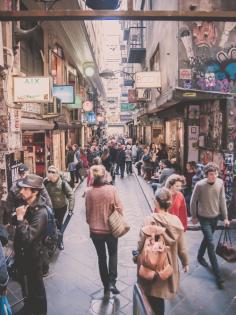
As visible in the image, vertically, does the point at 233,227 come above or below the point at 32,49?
below

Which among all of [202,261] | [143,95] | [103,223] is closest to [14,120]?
[103,223]

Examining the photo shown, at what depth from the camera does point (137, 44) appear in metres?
24.2

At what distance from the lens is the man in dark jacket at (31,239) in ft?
13.3

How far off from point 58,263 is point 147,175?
35.5 ft

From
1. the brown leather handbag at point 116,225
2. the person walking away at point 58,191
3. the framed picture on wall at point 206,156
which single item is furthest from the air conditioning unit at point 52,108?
the brown leather handbag at point 116,225

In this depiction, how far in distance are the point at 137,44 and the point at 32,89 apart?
17.7 m

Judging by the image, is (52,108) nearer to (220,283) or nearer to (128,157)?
(128,157)

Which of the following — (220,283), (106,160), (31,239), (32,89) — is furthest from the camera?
(106,160)

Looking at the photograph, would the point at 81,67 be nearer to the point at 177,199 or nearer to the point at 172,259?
the point at 177,199

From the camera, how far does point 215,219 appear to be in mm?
6031

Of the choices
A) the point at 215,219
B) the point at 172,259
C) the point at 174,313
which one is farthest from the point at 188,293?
the point at 172,259

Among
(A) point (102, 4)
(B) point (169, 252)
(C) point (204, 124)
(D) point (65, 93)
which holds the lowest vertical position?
(B) point (169, 252)

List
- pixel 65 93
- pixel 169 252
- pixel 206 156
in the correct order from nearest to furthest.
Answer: pixel 169 252 → pixel 206 156 → pixel 65 93

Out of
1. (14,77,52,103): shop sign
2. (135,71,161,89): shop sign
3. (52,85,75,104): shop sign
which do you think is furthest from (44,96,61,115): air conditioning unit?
(14,77,52,103): shop sign
